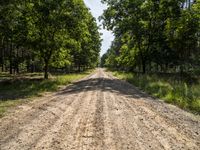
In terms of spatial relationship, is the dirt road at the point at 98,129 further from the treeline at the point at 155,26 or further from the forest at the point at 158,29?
the treeline at the point at 155,26

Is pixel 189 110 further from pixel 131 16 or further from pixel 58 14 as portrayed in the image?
pixel 131 16

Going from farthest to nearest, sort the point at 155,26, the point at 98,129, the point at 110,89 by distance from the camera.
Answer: the point at 155,26
the point at 110,89
the point at 98,129

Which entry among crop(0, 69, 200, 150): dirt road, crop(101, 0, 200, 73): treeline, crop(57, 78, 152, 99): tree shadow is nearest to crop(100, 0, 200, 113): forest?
crop(101, 0, 200, 73): treeline

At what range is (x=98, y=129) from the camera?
935 centimetres

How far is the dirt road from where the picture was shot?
7754 millimetres

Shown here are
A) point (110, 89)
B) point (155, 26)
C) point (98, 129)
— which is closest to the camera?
point (98, 129)

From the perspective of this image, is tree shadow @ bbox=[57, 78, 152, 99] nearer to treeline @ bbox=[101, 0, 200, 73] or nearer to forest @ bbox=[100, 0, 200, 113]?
forest @ bbox=[100, 0, 200, 113]

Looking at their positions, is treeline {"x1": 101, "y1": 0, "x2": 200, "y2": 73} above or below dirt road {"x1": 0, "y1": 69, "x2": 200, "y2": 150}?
above

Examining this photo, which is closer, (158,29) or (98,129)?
(98,129)

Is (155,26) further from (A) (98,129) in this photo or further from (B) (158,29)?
(A) (98,129)

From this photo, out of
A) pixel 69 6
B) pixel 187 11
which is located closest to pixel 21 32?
pixel 69 6

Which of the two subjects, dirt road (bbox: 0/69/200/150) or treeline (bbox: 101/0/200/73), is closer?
dirt road (bbox: 0/69/200/150)

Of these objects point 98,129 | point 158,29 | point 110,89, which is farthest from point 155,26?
point 98,129

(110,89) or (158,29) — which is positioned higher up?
(158,29)
